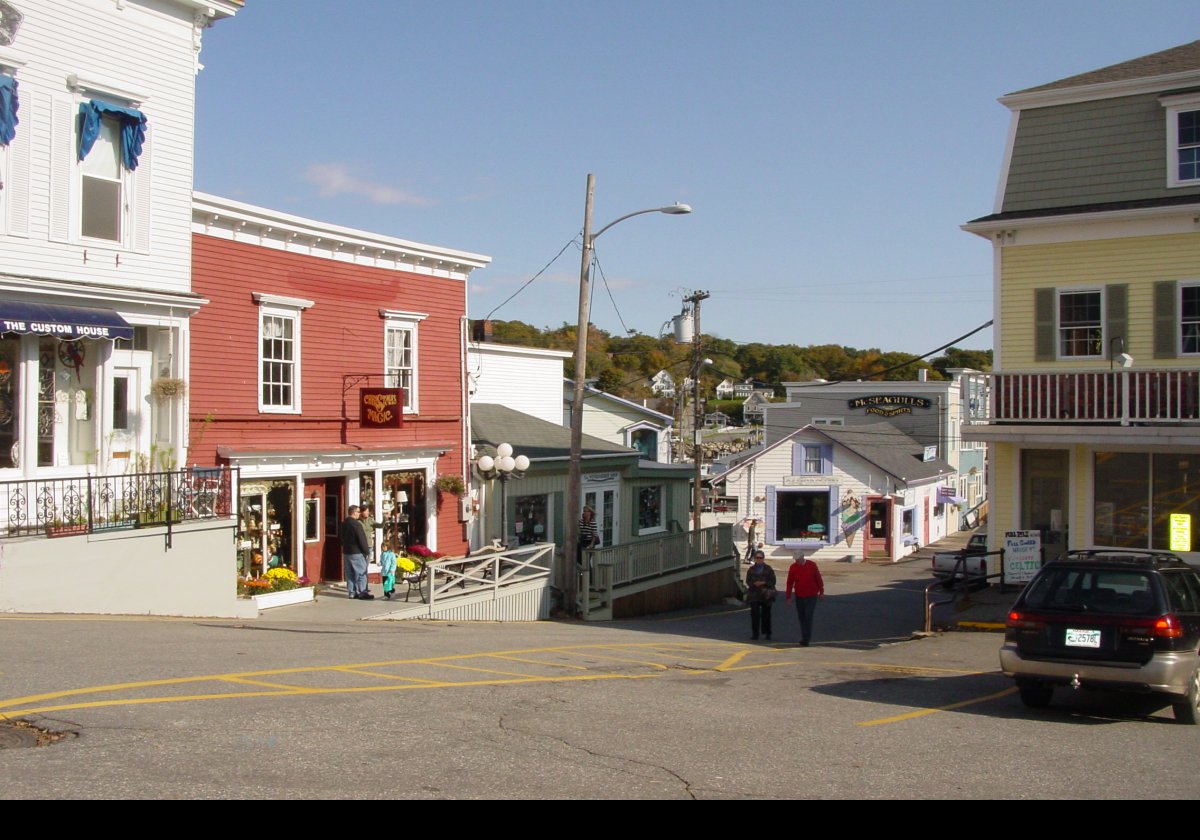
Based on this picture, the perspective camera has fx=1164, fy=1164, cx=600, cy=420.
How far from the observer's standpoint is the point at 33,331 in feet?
51.2

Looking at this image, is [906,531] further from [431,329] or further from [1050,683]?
[1050,683]

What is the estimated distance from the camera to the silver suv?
34.9ft

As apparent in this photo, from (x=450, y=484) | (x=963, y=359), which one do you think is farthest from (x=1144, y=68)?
(x=963, y=359)

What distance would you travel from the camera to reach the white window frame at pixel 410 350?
76.5 feet

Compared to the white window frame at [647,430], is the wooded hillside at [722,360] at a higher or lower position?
higher

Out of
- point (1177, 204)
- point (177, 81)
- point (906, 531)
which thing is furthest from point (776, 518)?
point (177, 81)

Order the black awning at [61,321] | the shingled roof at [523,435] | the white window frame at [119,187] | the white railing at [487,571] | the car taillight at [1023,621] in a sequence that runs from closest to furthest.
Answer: the car taillight at [1023,621] < the black awning at [61,321] < the white window frame at [119,187] < the white railing at [487,571] < the shingled roof at [523,435]

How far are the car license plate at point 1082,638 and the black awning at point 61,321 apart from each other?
518 inches

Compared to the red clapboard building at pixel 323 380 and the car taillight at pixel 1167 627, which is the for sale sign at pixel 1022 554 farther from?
the red clapboard building at pixel 323 380

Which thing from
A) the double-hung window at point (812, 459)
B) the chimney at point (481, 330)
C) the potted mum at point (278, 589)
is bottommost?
the potted mum at point (278, 589)

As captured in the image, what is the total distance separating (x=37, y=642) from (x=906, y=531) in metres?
45.3

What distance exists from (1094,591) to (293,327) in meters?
14.8

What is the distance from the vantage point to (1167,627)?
1062 cm

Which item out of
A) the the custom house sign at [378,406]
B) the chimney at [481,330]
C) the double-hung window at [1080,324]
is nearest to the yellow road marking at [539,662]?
the the custom house sign at [378,406]
